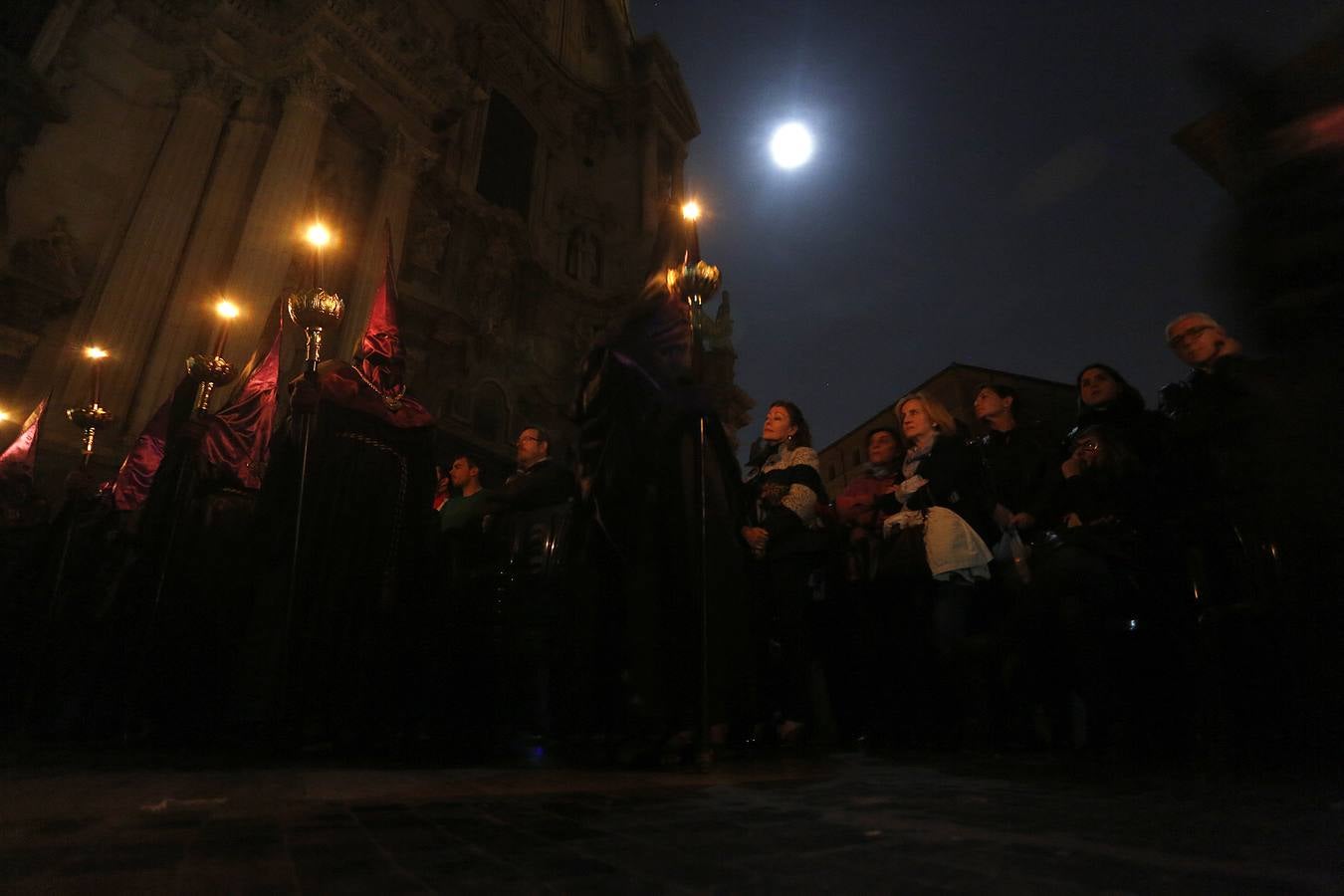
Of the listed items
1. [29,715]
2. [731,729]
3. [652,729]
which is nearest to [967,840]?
[652,729]

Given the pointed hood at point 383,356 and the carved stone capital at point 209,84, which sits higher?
the carved stone capital at point 209,84

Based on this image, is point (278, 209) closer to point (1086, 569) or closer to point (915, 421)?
point (915, 421)

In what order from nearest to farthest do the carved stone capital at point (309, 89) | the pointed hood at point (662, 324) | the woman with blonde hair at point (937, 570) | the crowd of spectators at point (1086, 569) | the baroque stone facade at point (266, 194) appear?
the crowd of spectators at point (1086, 569) → the pointed hood at point (662, 324) → the woman with blonde hair at point (937, 570) → the baroque stone facade at point (266, 194) → the carved stone capital at point (309, 89)

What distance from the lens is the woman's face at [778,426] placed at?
4086 millimetres

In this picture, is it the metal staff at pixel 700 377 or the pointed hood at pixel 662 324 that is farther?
the pointed hood at pixel 662 324

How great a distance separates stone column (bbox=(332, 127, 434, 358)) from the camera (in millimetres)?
13086

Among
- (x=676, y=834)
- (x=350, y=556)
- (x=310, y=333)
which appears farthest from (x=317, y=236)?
(x=676, y=834)

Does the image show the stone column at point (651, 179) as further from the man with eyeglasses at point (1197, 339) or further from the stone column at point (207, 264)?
the man with eyeglasses at point (1197, 339)

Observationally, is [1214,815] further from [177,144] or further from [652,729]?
[177,144]

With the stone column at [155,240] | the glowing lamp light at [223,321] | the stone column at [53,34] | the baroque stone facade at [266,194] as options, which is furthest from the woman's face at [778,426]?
the stone column at [53,34]

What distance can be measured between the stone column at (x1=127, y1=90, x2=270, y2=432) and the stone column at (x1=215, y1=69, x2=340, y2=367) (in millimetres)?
368

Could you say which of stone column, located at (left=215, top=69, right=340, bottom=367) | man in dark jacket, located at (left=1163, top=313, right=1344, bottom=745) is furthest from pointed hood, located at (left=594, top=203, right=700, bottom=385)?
A: stone column, located at (left=215, top=69, right=340, bottom=367)

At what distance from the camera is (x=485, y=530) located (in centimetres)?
421

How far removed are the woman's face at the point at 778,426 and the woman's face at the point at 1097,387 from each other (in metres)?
1.64
